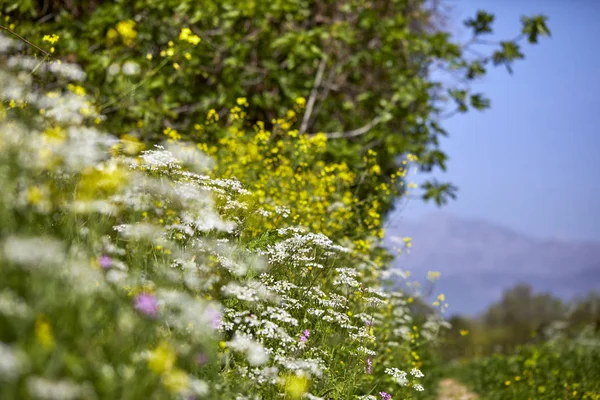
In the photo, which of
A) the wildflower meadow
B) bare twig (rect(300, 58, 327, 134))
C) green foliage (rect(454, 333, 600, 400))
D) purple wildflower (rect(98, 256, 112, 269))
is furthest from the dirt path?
purple wildflower (rect(98, 256, 112, 269))

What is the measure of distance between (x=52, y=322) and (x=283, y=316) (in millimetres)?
1421

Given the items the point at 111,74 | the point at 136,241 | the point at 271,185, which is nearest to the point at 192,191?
the point at 136,241

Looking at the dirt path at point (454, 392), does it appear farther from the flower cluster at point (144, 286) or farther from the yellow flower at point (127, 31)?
the yellow flower at point (127, 31)

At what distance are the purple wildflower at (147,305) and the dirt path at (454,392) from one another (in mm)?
6481

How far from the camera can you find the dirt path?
25.5 feet

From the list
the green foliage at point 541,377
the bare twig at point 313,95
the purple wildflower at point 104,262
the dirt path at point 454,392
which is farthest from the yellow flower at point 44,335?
the dirt path at point 454,392

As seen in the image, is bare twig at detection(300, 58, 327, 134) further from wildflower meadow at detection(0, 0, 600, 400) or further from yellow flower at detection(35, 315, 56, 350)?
yellow flower at detection(35, 315, 56, 350)

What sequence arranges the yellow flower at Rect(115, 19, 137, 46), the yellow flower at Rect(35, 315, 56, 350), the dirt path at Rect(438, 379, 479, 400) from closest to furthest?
the yellow flower at Rect(35, 315, 56, 350) < the yellow flower at Rect(115, 19, 137, 46) < the dirt path at Rect(438, 379, 479, 400)

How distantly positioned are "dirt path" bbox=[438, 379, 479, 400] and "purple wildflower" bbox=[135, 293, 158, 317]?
6481mm

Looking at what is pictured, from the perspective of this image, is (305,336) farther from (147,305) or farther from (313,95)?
(313,95)

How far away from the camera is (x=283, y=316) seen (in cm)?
297

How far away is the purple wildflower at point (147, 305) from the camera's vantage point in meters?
2.29

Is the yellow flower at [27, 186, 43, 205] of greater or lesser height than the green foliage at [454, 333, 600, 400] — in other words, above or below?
below

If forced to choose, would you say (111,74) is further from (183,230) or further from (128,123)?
(183,230)
